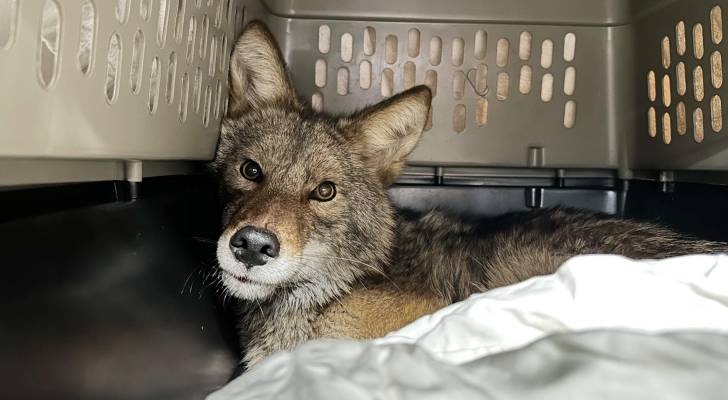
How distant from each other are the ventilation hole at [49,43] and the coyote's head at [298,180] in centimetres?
60

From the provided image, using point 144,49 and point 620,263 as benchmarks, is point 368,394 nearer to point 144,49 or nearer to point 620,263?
point 620,263

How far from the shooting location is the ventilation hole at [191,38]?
144 centimetres

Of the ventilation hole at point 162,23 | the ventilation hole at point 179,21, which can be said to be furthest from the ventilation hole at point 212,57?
the ventilation hole at point 162,23

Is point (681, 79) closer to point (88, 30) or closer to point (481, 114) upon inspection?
point (481, 114)

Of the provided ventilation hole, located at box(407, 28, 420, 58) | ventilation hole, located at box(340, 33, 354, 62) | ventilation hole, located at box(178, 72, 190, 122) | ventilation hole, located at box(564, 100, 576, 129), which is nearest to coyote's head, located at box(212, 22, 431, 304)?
ventilation hole, located at box(178, 72, 190, 122)

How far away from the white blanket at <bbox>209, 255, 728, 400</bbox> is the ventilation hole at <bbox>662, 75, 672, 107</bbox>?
111 cm

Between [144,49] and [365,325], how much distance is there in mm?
908

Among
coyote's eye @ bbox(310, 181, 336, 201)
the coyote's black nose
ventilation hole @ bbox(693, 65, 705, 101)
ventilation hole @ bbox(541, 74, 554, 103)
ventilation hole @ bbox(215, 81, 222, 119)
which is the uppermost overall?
ventilation hole @ bbox(541, 74, 554, 103)

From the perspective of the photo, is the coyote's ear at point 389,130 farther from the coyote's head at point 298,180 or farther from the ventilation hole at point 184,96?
the ventilation hole at point 184,96

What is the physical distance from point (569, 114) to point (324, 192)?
1.08m

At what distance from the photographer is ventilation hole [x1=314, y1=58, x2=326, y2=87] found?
230 cm

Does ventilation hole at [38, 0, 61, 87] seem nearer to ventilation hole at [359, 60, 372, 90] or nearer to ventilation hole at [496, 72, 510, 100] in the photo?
ventilation hole at [359, 60, 372, 90]

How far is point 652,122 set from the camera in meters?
2.08

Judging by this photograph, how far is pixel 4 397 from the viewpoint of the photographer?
2.74ft
